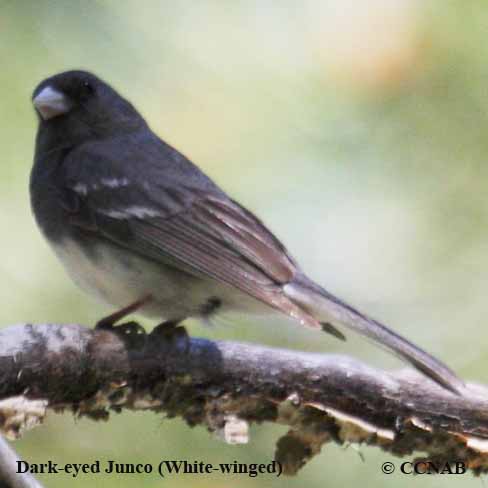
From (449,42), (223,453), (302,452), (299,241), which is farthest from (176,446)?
(449,42)

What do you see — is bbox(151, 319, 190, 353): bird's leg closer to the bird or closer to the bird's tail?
the bird

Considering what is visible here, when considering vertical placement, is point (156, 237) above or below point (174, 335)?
above

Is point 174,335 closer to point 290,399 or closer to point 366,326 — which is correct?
point 290,399

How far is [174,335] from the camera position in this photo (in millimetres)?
2258

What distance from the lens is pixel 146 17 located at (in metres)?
2.50

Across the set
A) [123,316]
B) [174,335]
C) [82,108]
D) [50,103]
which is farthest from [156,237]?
[82,108]

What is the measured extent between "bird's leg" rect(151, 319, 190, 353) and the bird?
0.06 meters

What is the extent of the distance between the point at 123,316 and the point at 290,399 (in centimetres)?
65

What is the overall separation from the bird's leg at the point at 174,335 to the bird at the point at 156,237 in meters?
0.06

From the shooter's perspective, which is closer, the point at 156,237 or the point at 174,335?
the point at 174,335

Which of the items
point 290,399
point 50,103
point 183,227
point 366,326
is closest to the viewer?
point 290,399

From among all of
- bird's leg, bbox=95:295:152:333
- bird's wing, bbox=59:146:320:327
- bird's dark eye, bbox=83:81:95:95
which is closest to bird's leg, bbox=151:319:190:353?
bird's leg, bbox=95:295:152:333

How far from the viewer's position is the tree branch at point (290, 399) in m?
2.04

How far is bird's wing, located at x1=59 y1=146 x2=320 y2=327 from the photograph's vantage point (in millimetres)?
2494
